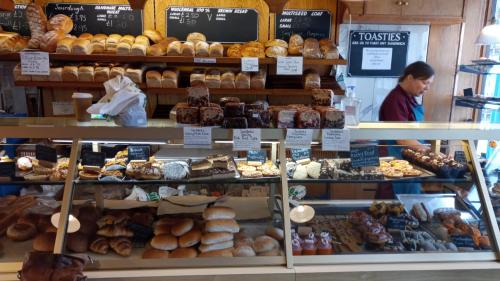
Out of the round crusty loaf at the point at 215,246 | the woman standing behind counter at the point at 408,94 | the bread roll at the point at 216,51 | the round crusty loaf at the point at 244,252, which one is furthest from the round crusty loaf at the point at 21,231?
the woman standing behind counter at the point at 408,94

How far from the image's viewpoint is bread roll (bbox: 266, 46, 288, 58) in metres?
3.72

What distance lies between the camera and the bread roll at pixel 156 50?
3.65 metres

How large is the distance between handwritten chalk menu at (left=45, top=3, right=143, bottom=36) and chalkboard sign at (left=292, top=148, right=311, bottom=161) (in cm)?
246

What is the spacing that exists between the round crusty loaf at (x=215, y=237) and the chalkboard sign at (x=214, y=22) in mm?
2559

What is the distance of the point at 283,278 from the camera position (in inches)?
68.9

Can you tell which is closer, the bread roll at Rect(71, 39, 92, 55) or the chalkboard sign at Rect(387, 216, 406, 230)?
the chalkboard sign at Rect(387, 216, 406, 230)

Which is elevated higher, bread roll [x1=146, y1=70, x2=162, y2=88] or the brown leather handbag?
bread roll [x1=146, y1=70, x2=162, y2=88]

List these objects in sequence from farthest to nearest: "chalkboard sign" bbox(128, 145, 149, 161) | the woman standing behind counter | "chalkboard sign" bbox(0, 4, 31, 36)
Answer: "chalkboard sign" bbox(0, 4, 31, 36) → the woman standing behind counter → "chalkboard sign" bbox(128, 145, 149, 161)

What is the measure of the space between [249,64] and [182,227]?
6.80ft

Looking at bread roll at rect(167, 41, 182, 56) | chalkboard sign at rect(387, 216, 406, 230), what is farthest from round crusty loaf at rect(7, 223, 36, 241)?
bread roll at rect(167, 41, 182, 56)

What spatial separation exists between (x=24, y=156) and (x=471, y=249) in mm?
2370

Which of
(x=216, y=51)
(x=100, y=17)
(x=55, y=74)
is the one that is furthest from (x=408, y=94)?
(x=55, y=74)

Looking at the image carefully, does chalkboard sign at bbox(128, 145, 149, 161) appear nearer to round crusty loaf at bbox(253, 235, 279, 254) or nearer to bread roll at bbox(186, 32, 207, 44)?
round crusty loaf at bbox(253, 235, 279, 254)

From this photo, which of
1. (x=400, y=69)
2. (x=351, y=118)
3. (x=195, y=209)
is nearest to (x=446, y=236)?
(x=351, y=118)
